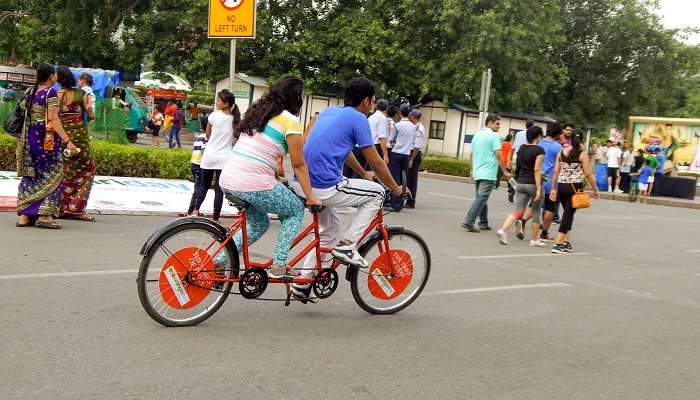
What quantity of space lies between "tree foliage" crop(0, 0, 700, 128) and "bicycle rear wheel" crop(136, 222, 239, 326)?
30564mm

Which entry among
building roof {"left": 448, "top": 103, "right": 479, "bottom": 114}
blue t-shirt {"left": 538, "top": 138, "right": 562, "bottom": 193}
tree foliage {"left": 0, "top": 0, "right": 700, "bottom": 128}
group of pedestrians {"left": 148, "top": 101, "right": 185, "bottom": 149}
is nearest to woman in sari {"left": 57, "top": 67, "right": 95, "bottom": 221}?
blue t-shirt {"left": 538, "top": 138, "right": 562, "bottom": 193}

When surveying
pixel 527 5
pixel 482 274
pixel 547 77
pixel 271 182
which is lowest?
pixel 482 274

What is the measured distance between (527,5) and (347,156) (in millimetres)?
32836

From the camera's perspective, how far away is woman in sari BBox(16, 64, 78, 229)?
8.72 m

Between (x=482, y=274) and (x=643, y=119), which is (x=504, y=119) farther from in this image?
(x=482, y=274)

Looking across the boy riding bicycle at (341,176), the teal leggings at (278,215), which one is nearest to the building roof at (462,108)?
the boy riding bicycle at (341,176)

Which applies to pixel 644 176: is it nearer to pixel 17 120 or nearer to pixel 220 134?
pixel 220 134

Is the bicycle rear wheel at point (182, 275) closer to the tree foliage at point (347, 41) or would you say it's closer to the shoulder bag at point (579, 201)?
the shoulder bag at point (579, 201)

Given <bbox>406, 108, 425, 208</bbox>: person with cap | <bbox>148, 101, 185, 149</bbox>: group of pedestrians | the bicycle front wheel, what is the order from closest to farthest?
1. the bicycle front wheel
2. <bbox>406, 108, 425, 208</bbox>: person with cap
3. <bbox>148, 101, 185, 149</bbox>: group of pedestrians

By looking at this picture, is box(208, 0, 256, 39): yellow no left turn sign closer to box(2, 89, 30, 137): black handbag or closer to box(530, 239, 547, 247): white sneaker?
box(2, 89, 30, 137): black handbag

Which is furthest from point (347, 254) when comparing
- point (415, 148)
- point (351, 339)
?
point (415, 148)

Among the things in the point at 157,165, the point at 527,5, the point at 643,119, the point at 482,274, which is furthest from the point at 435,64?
the point at 482,274

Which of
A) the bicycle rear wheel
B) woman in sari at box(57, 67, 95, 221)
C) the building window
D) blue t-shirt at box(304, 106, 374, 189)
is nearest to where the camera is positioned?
the bicycle rear wheel

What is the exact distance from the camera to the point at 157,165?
14.3 meters
